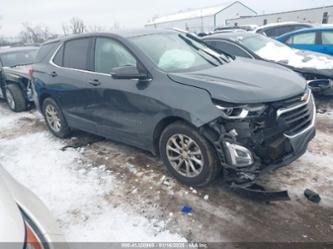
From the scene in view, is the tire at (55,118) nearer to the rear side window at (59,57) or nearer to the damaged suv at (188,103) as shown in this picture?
the damaged suv at (188,103)

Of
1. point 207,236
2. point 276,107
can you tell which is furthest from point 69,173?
point 276,107

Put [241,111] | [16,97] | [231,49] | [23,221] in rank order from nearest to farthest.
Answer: [23,221] < [241,111] < [231,49] < [16,97]

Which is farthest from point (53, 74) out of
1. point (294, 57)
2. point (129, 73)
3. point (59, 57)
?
point (294, 57)

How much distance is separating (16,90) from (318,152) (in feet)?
22.2

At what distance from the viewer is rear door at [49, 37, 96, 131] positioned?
14.3 feet

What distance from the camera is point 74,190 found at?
3.68m

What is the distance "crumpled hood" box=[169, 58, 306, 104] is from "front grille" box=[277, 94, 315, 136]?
5.4 inches

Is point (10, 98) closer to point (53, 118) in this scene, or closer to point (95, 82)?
point (53, 118)

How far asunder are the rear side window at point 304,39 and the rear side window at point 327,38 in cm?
23

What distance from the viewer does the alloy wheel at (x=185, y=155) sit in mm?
3277

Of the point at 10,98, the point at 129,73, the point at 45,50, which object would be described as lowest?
the point at 10,98

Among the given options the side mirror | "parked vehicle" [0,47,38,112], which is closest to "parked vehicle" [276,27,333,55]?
the side mirror

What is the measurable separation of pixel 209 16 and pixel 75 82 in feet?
174

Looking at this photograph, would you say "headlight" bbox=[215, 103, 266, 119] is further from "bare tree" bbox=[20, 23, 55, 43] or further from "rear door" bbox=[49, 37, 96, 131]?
"bare tree" bbox=[20, 23, 55, 43]
